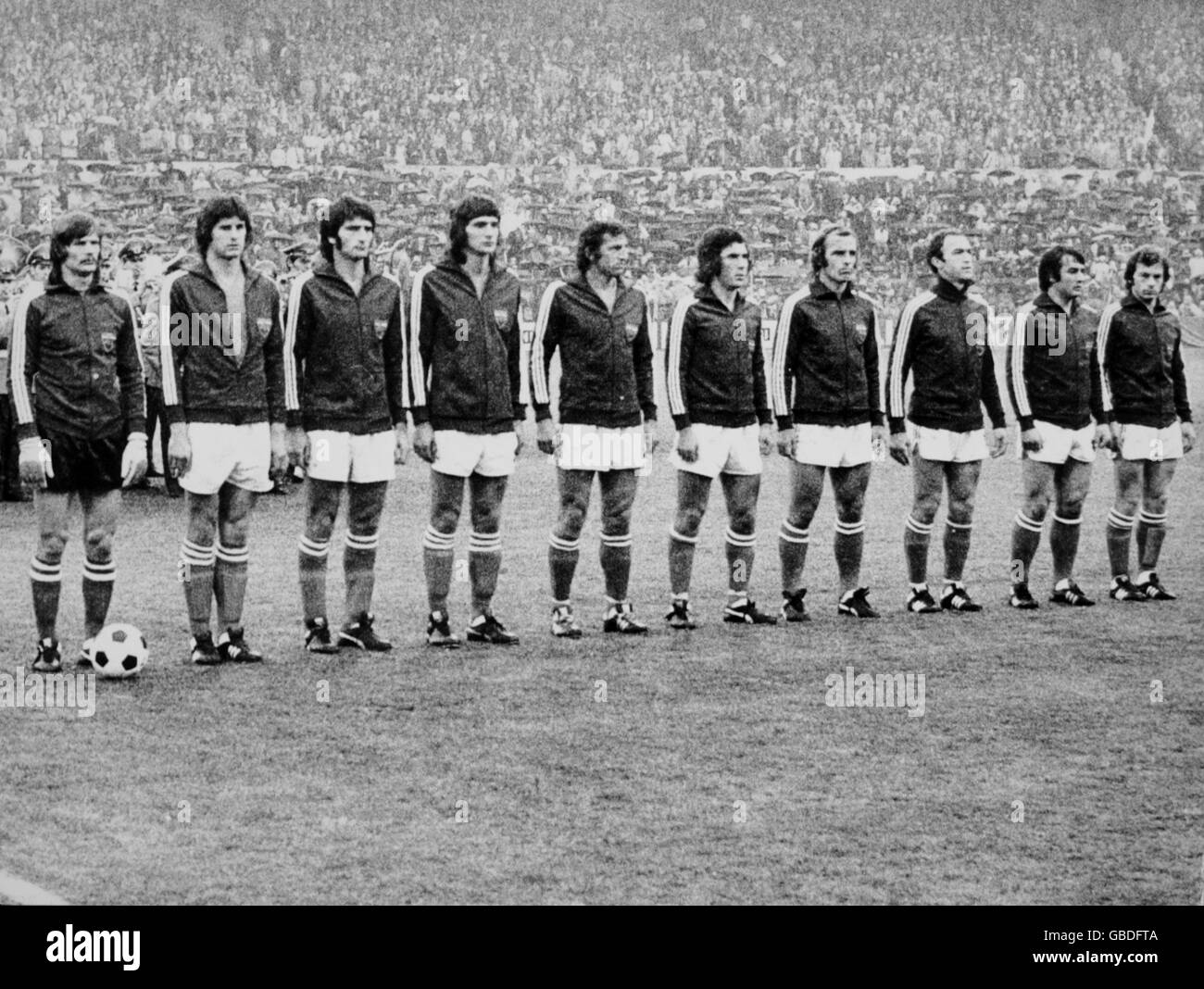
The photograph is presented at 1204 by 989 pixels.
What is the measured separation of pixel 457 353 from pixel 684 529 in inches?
60.0

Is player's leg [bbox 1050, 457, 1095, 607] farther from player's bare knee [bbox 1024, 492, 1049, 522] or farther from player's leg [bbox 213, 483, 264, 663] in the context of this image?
player's leg [bbox 213, 483, 264, 663]

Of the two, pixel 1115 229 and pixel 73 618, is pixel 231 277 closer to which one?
pixel 73 618

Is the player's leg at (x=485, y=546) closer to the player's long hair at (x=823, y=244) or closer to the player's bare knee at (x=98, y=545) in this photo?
the player's bare knee at (x=98, y=545)

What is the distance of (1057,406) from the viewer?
10.7 meters

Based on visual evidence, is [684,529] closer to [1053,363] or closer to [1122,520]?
[1053,363]

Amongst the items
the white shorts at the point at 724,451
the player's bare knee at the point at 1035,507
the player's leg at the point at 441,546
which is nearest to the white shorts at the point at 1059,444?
the player's bare knee at the point at 1035,507

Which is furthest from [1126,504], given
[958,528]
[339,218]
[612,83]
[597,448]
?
[612,83]

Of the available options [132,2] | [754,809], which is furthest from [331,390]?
[132,2]

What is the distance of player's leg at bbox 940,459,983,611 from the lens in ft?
34.6

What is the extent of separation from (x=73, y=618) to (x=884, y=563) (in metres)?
4.99

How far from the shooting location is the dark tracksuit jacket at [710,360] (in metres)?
10.0

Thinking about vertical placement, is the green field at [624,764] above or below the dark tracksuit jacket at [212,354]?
below

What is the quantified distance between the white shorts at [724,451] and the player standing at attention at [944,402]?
0.83 m

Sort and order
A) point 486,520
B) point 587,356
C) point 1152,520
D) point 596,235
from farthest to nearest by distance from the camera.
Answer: point 1152,520, point 587,356, point 596,235, point 486,520
